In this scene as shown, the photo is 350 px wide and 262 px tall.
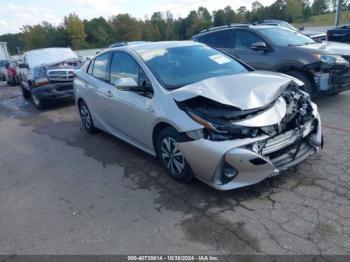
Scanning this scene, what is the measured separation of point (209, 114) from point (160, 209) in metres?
1.13

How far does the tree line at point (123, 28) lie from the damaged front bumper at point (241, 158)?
53.2m

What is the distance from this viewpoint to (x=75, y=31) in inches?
2657

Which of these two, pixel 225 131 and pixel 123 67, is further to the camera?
pixel 123 67

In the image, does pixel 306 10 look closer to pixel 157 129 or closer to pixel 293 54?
pixel 293 54

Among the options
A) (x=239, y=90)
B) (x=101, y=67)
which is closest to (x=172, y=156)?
(x=239, y=90)

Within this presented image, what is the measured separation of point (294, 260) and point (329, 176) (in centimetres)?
151

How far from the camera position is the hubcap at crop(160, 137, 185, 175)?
3730 millimetres

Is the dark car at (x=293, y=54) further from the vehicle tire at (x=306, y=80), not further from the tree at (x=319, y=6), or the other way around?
the tree at (x=319, y=6)

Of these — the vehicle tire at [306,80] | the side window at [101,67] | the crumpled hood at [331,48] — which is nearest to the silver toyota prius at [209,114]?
the side window at [101,67]

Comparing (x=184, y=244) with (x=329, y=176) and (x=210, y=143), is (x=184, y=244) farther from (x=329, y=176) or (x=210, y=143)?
(x=329, y=176)

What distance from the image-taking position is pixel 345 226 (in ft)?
9.37

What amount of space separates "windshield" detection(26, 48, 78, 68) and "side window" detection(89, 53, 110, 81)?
489 cm

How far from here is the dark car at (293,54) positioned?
247 inches

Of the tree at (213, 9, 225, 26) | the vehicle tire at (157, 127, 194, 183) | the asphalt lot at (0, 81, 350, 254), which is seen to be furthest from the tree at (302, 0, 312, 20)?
the vehicle tire at (157, 127, 194, 183)
